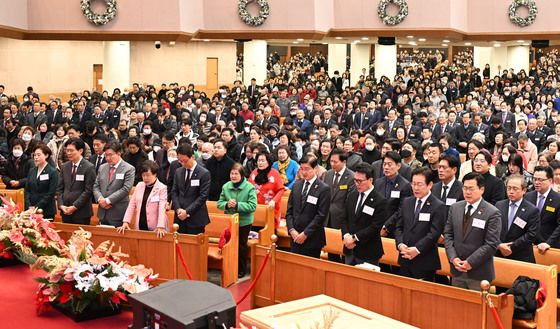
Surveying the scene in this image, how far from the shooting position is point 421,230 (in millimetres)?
7219

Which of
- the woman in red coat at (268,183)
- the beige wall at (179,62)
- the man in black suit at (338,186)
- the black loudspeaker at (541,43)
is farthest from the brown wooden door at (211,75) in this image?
the man in black suit at (338,186)

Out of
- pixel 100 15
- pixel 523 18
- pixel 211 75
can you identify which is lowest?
pixel 211 75

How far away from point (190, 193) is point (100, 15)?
43.8 feet

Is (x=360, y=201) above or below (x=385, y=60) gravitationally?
below

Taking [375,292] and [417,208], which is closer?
[375,292]

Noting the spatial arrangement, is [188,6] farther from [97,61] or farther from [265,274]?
[265,274]

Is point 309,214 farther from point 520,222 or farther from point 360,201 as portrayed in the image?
point 520,222

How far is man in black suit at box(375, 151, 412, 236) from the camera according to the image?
28.5 feet

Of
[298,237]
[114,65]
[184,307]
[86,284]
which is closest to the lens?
[184,307]

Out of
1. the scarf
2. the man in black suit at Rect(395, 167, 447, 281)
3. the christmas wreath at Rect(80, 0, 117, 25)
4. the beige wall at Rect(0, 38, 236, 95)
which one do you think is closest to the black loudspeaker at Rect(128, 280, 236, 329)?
the man in black suit at Rect(395, 167, 447, 281)

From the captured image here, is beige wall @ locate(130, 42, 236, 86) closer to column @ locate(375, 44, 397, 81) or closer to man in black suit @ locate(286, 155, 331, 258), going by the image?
column @ locate(375, 44, 397, 81)

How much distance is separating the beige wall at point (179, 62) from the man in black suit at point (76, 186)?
21.5 meters

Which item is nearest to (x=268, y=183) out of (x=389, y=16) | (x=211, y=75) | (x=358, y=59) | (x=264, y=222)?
(x=264, y=222)

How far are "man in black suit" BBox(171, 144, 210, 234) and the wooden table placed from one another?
2871 mm
